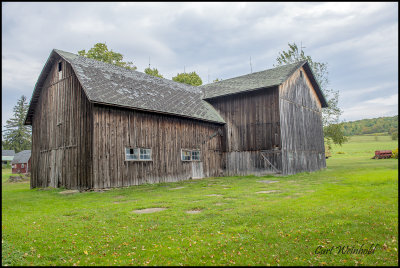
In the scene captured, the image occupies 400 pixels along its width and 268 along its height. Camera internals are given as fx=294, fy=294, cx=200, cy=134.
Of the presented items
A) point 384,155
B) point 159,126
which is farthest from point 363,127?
point 159,126

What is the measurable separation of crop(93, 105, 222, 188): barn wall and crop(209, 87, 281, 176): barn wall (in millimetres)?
1844

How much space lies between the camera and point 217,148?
24078 millimetres

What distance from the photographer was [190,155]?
21.5m

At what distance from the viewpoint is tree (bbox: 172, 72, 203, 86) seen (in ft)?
155

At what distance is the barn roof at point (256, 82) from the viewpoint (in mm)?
22609

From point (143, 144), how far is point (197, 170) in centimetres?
541

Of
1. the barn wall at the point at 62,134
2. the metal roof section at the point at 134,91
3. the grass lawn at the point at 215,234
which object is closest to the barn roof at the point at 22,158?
the barn wall at the point at 62,134

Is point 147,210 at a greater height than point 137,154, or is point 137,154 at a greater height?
point 137,154

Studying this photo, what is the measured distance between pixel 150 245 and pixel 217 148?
60.7 ft

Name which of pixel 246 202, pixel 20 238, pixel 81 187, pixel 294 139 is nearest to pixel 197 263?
pixel 20 238

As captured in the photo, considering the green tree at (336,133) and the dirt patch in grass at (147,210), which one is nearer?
the dirt patch in grass at (147,210)

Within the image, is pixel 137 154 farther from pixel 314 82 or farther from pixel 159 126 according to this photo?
pixel 314 82

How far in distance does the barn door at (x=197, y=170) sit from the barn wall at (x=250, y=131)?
270cm

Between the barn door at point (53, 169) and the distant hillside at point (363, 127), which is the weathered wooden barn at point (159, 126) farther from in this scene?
the distant hillside at point (363, 127)
